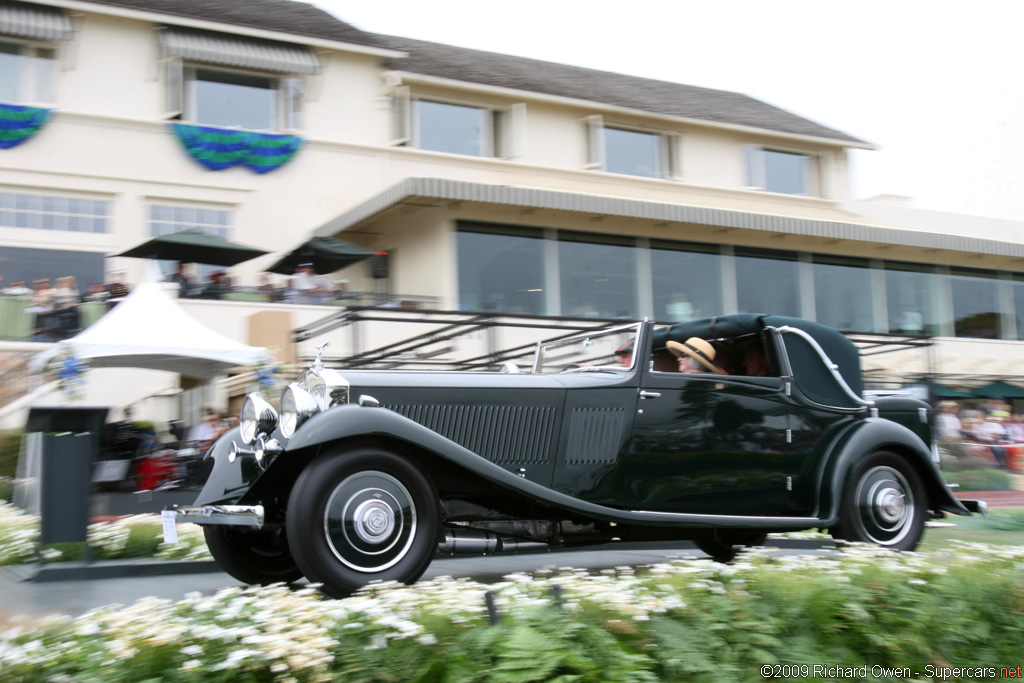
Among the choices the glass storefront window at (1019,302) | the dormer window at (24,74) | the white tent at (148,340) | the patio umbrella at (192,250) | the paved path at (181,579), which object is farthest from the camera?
the glass storefront window at (1019,302)

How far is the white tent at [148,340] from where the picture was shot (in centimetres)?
1125

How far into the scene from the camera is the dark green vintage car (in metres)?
4.72

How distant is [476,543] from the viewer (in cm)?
515

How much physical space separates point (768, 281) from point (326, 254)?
10.5 m

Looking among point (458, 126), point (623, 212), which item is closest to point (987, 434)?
point (623, 212)

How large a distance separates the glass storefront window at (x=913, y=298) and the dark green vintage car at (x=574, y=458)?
16705 millimetres

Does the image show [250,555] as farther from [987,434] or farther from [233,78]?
[987,434]

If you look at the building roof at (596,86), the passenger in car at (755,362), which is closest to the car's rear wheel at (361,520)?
the passenger in car at (755,362)

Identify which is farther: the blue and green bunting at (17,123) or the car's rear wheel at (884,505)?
the blue and green bunting at (17,123)

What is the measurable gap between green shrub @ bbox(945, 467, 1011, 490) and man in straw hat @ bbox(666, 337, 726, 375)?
991 cm

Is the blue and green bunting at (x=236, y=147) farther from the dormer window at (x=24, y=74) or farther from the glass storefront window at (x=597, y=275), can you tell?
the glass storefront window at (x=597, y=275)

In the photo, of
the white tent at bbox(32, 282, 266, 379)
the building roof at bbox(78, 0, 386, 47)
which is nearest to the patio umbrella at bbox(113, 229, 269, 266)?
the white tent at bbox(32, 282, 266, 379)

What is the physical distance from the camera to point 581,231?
18.4m

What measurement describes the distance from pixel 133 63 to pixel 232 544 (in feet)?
45.7
